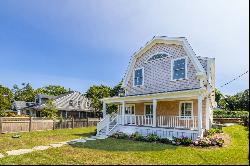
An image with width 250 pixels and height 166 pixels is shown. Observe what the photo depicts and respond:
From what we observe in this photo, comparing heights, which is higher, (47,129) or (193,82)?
(193,82)

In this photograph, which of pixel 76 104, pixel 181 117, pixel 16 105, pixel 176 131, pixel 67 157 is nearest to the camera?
pixel 67 157

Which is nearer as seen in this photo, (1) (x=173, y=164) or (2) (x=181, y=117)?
(1) (x=173, y=164)

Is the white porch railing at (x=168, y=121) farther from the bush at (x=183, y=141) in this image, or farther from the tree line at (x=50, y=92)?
the tree line at (x=50, y=92)

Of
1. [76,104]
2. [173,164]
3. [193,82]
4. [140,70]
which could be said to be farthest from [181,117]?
[76,104]

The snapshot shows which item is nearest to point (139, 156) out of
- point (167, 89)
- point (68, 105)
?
point (167, 89)

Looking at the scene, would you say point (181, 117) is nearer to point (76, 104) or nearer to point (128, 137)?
point (128, 137)

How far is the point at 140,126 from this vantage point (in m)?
20.5

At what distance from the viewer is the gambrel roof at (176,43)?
1877cm

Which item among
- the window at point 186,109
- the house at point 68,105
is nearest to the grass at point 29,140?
the window at point 186,109

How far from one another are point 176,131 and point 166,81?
15.6 ft

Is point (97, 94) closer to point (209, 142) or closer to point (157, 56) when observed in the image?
point (157, 56)

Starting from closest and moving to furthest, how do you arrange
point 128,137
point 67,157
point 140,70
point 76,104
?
point 67,157 → point 128,137 → point 140,70 → point 76,104

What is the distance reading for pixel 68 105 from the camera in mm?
52750

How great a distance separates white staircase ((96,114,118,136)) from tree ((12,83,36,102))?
7292 cm
